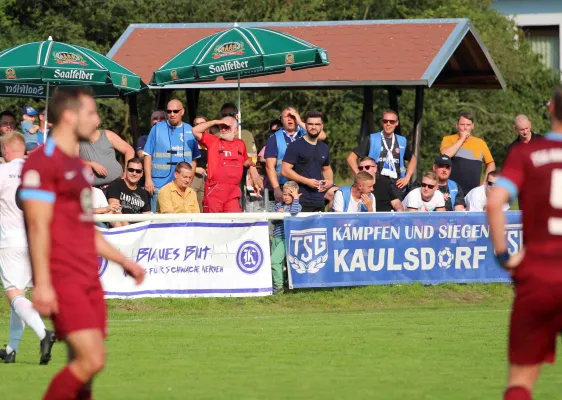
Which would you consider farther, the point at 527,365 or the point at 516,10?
the point at 516,10

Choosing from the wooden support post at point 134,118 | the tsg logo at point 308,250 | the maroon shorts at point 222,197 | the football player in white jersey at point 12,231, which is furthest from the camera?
the wooden support post at point 134,118

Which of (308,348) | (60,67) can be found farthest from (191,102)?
(308,348)

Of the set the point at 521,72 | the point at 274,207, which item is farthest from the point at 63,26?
the point at 274,207

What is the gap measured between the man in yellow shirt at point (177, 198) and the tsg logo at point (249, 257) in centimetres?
94

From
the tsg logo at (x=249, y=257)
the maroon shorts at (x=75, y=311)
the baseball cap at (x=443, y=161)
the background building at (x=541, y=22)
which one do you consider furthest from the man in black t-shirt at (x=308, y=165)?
the background building at (x=541, y=22)

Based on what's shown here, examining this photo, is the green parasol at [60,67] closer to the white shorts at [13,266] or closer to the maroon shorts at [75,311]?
the white shorts at [13,266]

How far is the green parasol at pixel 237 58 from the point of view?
17.0m

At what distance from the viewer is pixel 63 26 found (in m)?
33.8

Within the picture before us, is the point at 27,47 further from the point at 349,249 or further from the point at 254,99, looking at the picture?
the point at 254,99

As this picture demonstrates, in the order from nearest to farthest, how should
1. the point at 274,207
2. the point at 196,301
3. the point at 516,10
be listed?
the point at 196,301
the point at 274,207
the point at 516,10

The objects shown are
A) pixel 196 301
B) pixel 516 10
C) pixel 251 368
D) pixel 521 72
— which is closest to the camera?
pixel 251 368

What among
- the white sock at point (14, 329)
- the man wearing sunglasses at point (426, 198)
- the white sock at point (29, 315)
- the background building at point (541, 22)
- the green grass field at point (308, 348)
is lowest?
the green grass field at point (308, 348)

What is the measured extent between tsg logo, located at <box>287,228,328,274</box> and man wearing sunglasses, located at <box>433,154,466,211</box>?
6.75 ft

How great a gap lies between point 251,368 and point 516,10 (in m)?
41.6
